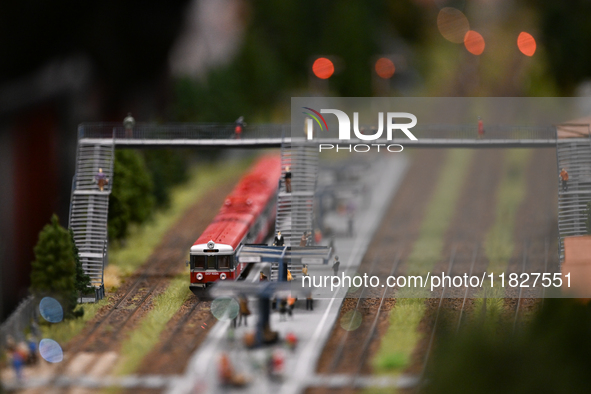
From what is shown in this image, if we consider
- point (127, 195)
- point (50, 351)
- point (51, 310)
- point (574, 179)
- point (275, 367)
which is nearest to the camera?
point (275, 367)

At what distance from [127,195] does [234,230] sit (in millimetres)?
11603

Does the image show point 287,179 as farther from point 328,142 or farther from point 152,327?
point 152,327

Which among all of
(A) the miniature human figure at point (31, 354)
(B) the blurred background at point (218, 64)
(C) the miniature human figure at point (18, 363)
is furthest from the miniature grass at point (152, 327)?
(B) the blurred background at point (218, 64)

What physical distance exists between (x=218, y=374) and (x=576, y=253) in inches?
838

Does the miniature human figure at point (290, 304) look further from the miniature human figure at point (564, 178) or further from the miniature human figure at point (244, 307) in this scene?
the miniature human figure at point (564, 178)

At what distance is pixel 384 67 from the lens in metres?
91.9

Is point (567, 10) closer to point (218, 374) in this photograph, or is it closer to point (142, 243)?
point (142, 243)

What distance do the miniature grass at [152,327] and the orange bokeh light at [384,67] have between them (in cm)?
4464

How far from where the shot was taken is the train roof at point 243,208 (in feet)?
162

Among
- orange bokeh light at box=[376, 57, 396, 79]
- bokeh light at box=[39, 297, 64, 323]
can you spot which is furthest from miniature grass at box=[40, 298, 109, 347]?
orange bokeh light at box=[376, 57, 396, 79]

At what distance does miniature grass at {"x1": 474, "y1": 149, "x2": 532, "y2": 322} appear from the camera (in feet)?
157

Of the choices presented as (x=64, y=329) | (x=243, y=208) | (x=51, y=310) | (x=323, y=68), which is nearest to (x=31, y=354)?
(x=64, y=329)

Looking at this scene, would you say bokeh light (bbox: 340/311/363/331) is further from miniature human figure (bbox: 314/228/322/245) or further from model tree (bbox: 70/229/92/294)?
model tree (bbox: 70/229/92/294)

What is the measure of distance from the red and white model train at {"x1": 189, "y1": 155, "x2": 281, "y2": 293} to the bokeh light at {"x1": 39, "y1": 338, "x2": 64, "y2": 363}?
8.77 metres
